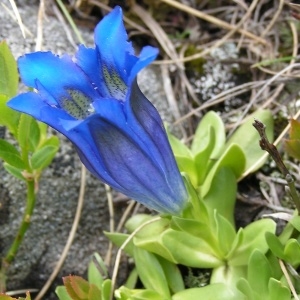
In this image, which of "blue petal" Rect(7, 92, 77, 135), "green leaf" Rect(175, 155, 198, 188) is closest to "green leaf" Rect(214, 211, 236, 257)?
"green leaf" Rect(175, 155, 198, 188)

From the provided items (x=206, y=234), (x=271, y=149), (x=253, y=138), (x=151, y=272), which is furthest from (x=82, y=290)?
(x=253, y=138)

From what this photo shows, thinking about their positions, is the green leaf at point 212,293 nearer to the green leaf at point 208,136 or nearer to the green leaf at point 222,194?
the green leaf at point 222,194

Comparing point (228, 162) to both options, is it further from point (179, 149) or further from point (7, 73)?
point (7, 73)

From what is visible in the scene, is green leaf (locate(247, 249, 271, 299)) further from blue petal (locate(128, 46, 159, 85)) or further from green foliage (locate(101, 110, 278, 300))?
blue petal (locate(128, 46, 159, 85))

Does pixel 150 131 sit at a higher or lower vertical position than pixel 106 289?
higher

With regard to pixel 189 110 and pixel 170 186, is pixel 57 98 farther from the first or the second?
pixel 189 110

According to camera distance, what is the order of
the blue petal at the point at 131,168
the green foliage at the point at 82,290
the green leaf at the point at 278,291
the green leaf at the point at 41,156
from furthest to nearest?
the green leaf at the point at 41,156 < the green foliage at the point at 82,290 < the green leaf at the point at 278,291 < the blue petal at the point at 131,168

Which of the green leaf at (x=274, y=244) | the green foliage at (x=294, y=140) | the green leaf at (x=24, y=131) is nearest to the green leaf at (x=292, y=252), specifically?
the green leaf at (x=274, y=244)
